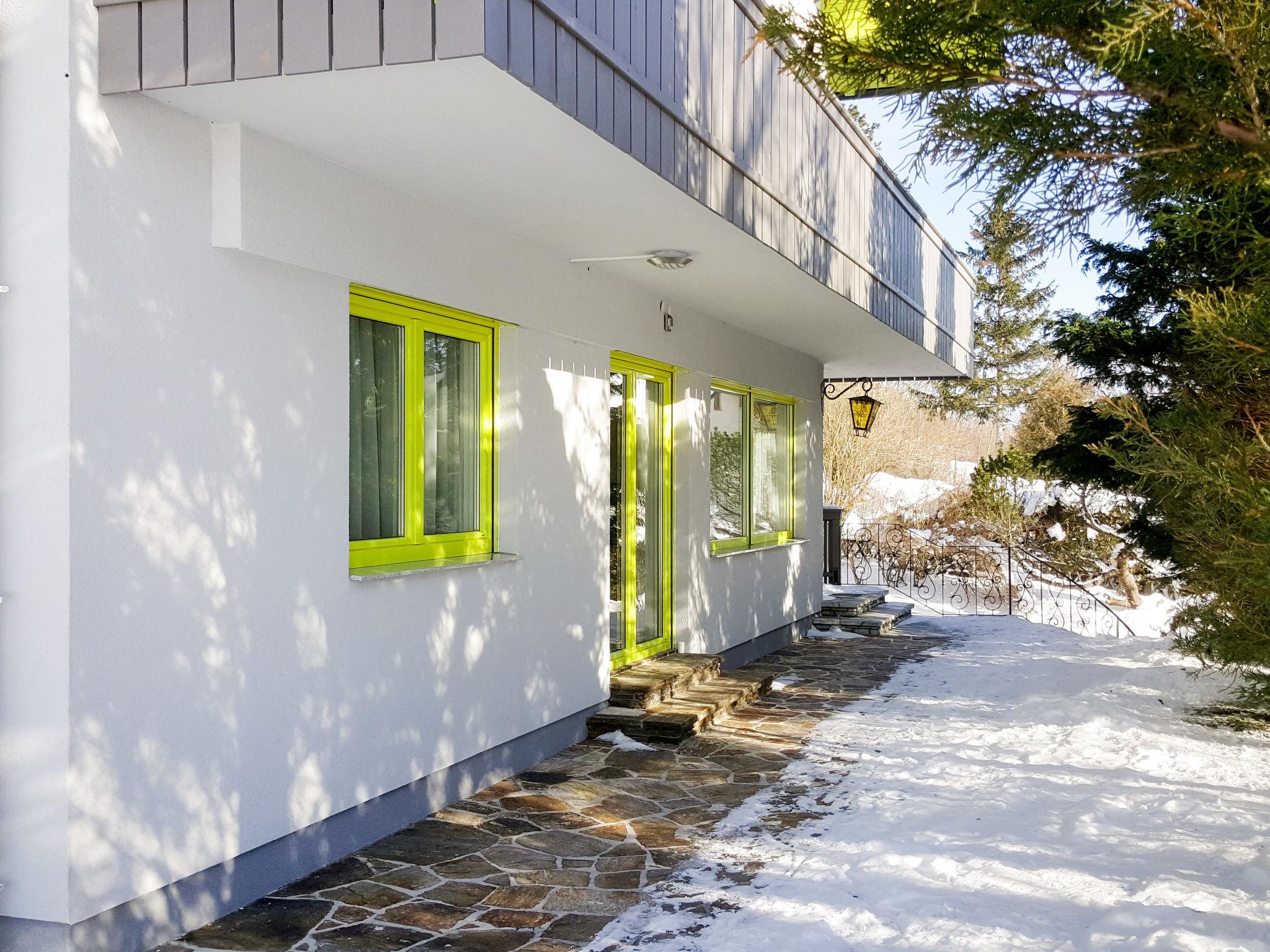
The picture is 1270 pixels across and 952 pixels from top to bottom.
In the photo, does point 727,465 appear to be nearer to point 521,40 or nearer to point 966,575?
point 521,40

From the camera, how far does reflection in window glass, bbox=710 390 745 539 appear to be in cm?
980

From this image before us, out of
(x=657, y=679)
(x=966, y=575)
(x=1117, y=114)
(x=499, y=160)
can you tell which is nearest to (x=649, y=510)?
(x=657, y=679)

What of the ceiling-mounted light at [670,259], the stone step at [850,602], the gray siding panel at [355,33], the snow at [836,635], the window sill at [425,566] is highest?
the gray siding panel at [355,33]

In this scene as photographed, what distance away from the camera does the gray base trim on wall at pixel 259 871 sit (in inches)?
140

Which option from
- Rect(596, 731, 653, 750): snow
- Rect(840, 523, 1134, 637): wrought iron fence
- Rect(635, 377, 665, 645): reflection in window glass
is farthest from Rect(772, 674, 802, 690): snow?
Rect(840, 523, 1134, 637): wrought iron fence

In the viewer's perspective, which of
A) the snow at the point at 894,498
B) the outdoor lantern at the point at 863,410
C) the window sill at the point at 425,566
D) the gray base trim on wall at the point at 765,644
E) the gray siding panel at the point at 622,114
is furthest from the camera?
the snow at the point at 894,498

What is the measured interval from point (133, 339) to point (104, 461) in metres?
0.43

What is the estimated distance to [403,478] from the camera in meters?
5.50

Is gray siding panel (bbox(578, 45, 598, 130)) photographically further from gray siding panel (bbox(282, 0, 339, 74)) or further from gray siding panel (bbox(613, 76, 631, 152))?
gray siding panel (bbox(282, 0, 339, 74))

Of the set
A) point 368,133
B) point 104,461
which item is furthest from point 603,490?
point 104,461

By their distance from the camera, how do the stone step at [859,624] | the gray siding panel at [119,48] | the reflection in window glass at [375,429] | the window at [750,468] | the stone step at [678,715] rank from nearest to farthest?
Answer: the gray siding panel at [119,48] < the reflection in window glass at [375,429] < the stone step at [678,715] < the window at [750,468] < the stone step at [859,624]

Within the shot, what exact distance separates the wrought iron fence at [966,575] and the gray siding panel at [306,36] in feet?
47.1

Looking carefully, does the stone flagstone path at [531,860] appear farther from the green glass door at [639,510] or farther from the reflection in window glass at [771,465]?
the reflection in window glass at [771,465]

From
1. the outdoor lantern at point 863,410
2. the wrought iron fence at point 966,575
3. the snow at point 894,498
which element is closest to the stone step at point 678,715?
the outdoor lantern at point 863,410
